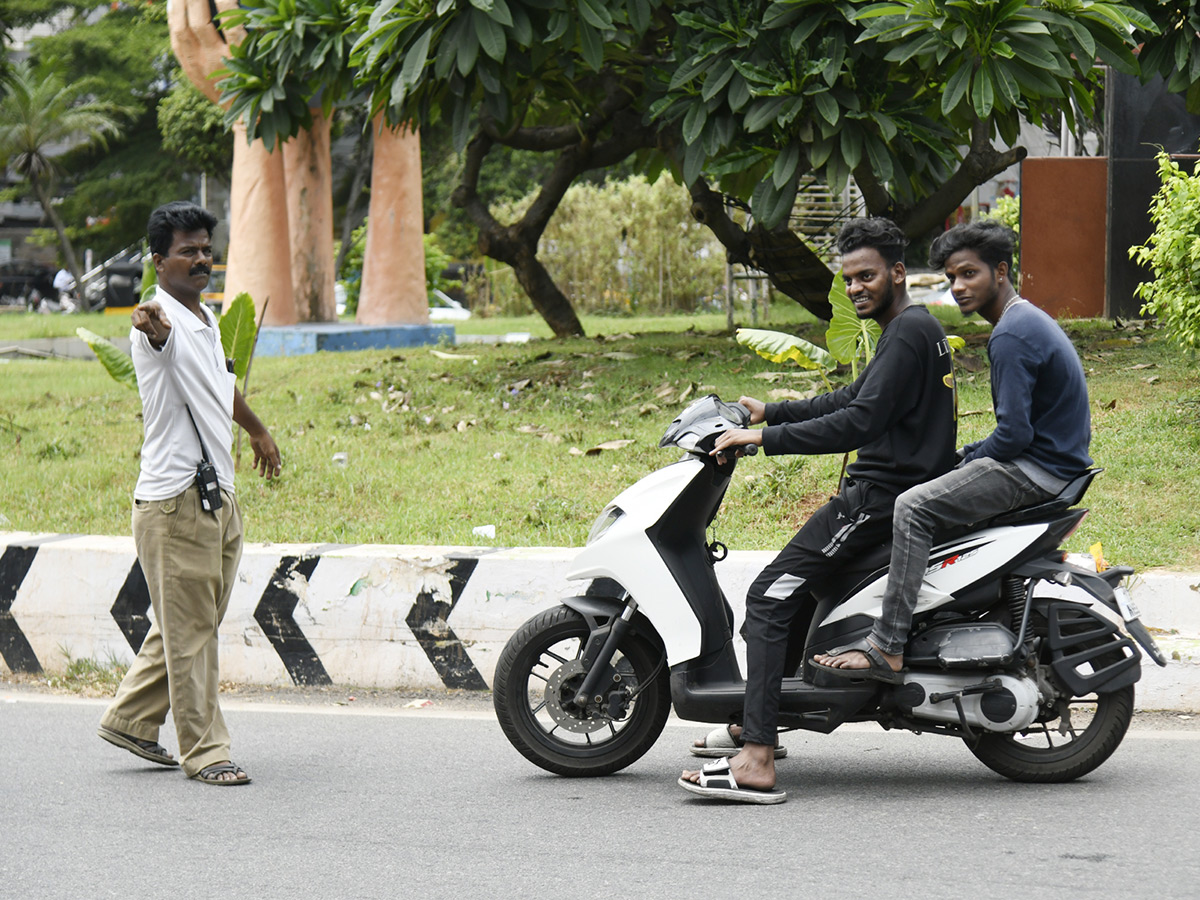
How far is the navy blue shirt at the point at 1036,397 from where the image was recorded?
4.18m

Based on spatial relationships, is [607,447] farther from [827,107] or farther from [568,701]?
[568,701]

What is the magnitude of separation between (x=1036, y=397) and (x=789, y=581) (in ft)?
3.17

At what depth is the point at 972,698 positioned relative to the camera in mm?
4270

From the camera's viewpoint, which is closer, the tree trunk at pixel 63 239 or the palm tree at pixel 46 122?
the palm tree at pixel 46 122

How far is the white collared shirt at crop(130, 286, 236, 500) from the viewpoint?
4.55 meters

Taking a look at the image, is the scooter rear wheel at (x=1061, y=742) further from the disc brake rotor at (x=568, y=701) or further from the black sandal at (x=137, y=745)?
the black sandal at (x=137, y=745)

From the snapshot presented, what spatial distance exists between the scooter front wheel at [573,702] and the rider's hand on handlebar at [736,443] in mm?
739

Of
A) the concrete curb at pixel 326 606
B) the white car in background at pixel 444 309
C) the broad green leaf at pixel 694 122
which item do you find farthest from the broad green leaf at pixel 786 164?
the white car in background at pixel 444 309

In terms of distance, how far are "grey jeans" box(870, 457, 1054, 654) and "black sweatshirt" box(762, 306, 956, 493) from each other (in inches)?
3.7

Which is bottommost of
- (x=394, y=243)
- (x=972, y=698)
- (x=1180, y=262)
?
(x=972, y=698)

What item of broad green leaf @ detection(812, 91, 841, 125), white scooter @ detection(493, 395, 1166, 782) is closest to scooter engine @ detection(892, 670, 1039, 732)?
white scooter @ detection(493, 395, 1166, 782)

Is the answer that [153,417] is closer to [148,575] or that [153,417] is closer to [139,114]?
[148,575]

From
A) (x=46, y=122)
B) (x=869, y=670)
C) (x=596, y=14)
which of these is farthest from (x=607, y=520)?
(x=46, y=122)

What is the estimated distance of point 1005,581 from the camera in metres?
4.32
